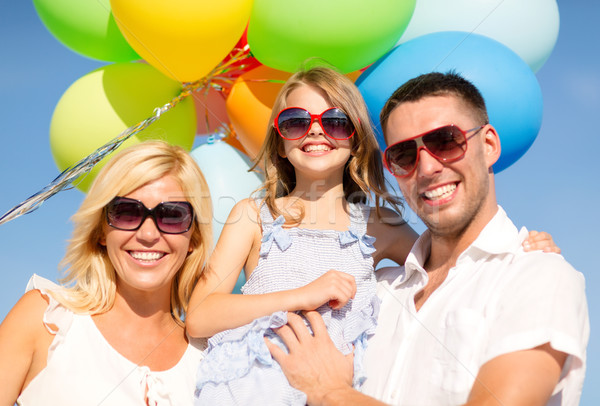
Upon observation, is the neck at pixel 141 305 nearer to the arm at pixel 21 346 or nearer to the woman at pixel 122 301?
the woman at pixel 122 301

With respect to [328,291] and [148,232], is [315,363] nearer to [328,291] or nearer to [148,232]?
[328,291]

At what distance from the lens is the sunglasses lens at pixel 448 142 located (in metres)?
2.50

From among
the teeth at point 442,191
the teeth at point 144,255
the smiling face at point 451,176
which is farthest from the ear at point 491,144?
the teeth at point 144,255

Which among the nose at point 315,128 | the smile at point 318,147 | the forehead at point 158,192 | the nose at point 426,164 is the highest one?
the nose at point 315,128

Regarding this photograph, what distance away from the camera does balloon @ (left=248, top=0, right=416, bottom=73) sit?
3.14 meters

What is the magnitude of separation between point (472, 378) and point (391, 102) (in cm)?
139

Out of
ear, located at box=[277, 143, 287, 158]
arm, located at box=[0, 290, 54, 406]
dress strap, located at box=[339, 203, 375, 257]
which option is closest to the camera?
arm, located at box=[0, 290, 54, 406]

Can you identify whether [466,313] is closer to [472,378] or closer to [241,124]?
[472,378]

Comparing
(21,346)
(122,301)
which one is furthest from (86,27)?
(21,346)

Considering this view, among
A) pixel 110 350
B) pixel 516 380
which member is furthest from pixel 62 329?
pixel 516 380

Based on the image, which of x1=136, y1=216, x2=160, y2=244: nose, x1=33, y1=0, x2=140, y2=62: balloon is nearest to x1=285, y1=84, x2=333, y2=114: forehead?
x1=136, y1=216, x2=160, y2=244: nose

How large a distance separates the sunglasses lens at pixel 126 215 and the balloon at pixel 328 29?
4.56 feet

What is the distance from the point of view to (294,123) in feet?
10.1

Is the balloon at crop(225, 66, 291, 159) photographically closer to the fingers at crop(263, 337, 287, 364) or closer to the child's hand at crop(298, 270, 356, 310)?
the child's hand at crop(298, 270, 356, 310)
